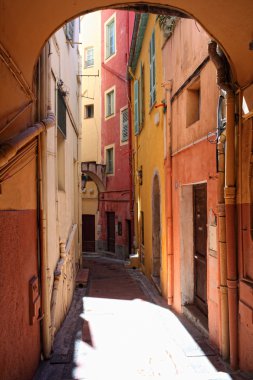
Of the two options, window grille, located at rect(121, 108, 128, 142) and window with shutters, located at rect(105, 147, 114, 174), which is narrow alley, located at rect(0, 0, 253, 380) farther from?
window with shutters, located at rect(105, 147, 114, 174)

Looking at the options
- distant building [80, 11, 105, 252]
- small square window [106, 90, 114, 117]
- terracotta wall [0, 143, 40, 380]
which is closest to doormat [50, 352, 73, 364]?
terracotta wall [0, 143, 40, 380]

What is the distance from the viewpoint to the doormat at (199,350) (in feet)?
17.8

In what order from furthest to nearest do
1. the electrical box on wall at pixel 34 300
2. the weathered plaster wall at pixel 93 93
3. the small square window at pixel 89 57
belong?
the small square window at pixel 89 57 → the weathered plaster wall at pixel 93 93 → the electrical box on wall at pixel 34 300

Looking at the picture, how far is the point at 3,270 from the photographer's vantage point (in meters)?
3.45

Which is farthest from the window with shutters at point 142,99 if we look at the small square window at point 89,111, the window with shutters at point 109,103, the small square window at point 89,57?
the small square window at point 89,57

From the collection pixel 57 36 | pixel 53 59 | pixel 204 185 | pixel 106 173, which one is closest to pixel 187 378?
pixel 204 185

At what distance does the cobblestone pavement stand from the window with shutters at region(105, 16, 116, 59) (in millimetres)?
14785

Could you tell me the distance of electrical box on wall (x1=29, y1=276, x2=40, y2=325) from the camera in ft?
14.8

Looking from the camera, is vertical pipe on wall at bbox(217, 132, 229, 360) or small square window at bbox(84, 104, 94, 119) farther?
small square window at bbox(84, 104, 94, 119)

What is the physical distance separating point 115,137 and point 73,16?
15.4 meters

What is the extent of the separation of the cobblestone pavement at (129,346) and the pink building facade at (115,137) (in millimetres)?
9147

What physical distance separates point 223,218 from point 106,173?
15.8 metres

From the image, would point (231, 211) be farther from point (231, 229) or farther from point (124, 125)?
point (124, 125)

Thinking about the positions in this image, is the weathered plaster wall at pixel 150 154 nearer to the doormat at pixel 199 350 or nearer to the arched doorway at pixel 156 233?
the arched doorway at pixel 156 233
